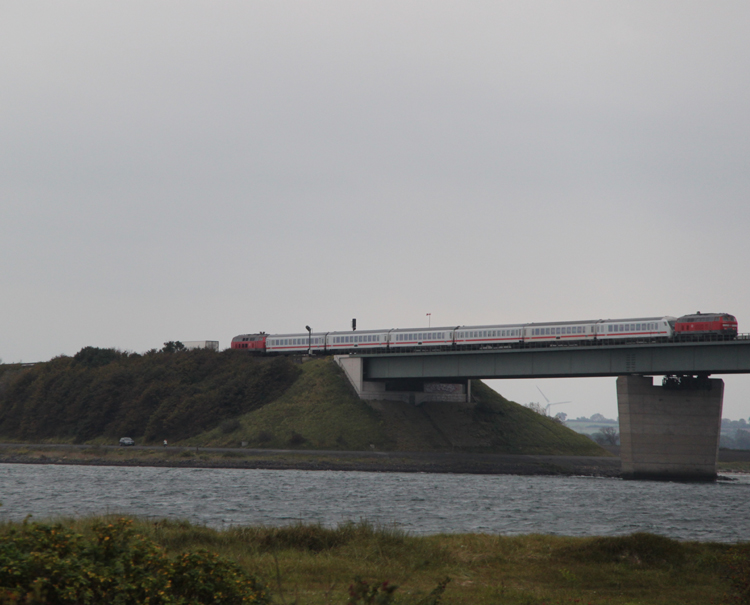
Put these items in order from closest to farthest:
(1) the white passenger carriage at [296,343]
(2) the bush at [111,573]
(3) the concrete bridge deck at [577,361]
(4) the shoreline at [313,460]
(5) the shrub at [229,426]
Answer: (2) the bush at [111,573], (3) the concrete bridge deck at [577,361], (4) the shoreline at [313,460], (5) the shrub at [229,426], (1) the white passenger carriage at [296,343]

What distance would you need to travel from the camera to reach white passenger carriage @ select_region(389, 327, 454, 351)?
317 ft

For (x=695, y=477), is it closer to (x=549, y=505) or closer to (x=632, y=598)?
(x=549, y=505)

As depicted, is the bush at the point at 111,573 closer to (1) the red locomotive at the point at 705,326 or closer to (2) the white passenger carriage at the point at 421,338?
(1) the red locomotive at the point at 705,326

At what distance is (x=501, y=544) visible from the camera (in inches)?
945

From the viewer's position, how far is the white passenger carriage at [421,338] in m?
96.6

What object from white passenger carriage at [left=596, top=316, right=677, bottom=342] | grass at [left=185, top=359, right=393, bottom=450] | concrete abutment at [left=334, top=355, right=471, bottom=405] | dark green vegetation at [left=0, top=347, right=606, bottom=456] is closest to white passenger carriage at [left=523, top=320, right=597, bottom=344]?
white passenger carriage at [left=596, top=316, right=677, bottom=342]

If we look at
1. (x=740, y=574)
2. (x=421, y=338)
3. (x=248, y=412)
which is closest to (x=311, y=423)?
(x=248, y=412)

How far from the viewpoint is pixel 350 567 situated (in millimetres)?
20312

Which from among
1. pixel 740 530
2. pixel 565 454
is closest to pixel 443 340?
pixel 565 454

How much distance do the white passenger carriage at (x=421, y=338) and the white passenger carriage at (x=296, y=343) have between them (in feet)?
51.0

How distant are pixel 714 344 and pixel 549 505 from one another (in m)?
35.7

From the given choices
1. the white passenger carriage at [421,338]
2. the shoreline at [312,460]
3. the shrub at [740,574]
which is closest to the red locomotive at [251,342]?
the white passenger carriage at [421,338]

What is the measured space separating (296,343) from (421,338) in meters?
25.6

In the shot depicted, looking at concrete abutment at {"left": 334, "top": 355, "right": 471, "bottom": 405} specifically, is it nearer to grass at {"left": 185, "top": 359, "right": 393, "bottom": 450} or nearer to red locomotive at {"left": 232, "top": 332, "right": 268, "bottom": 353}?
grass at {"left": 185, "top": 359, "right": 393, "bottom": 450}
